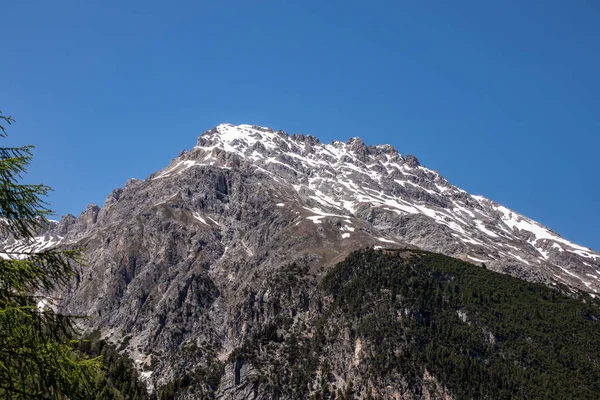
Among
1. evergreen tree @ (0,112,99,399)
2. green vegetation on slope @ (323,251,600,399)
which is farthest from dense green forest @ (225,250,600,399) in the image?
evergreen tree @ (0,112,99,399)

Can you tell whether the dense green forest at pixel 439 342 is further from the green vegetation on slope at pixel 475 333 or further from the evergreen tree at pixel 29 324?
the evergreen tree at pixel 29 324

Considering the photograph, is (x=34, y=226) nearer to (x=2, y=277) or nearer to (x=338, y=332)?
(x=2, y=277)

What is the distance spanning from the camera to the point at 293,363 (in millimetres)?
178375

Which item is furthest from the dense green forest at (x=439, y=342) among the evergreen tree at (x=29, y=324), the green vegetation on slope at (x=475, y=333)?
the evergreen tree at (x=29, y=324)

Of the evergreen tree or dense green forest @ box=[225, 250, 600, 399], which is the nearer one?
the evergreen tree

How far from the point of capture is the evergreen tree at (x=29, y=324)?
1496 cm

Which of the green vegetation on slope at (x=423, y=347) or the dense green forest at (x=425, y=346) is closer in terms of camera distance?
the dense green forest at (x=425, y=346)

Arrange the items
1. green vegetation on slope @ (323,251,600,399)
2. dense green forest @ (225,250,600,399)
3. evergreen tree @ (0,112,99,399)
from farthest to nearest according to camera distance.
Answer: dense green forest @ (225,250,600,399), green vegetation on slope @ (323,251,600,399), evergreen tree @ (0,112,99,399)

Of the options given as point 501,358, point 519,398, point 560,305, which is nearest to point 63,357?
point 519,398

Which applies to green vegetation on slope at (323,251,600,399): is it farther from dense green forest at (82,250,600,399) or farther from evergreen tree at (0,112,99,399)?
evergreen tree at (0,112,99,399)

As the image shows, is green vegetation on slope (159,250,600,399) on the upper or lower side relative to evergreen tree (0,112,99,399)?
upper

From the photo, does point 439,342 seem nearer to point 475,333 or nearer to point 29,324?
point 475,333

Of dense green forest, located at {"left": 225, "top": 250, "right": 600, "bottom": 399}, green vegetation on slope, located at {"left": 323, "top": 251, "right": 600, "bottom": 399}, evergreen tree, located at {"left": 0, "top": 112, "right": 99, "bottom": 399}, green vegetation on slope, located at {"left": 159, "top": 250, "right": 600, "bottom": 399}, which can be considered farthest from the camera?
green vegetation on slope, located at {"left": 159, "top": 250, "right": 600, "bottom": 399}

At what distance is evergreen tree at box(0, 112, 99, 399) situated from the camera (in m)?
15.0
